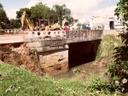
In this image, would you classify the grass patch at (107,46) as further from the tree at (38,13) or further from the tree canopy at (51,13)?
the tree at (38,13)

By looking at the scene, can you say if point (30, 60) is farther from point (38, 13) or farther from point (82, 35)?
point (38, 13)

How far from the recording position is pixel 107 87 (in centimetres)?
957

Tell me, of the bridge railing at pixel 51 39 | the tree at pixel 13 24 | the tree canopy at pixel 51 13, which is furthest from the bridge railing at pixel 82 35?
the tree at pixel 13 24

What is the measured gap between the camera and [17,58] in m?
18.8

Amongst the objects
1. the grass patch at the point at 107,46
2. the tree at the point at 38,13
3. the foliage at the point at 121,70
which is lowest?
the grass patch at the point at 107,46

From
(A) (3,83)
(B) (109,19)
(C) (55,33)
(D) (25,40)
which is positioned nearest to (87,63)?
(C) (55,33)

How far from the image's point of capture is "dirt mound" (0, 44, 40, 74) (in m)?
18.2

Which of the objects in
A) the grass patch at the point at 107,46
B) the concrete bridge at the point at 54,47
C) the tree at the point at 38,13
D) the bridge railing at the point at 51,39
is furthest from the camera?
the tree at the point at 38,13

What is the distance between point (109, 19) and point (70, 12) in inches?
640

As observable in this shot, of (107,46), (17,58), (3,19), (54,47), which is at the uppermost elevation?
(3,19)

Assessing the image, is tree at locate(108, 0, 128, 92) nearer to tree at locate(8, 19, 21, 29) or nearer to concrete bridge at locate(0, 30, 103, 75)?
concrete bridge at locate(0, 30, 103, 75)

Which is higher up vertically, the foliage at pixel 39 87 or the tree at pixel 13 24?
the tree at pixel 13 24

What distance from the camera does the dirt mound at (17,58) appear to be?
59.7ft

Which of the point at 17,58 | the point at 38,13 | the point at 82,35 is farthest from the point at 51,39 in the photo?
the point at 38,13
